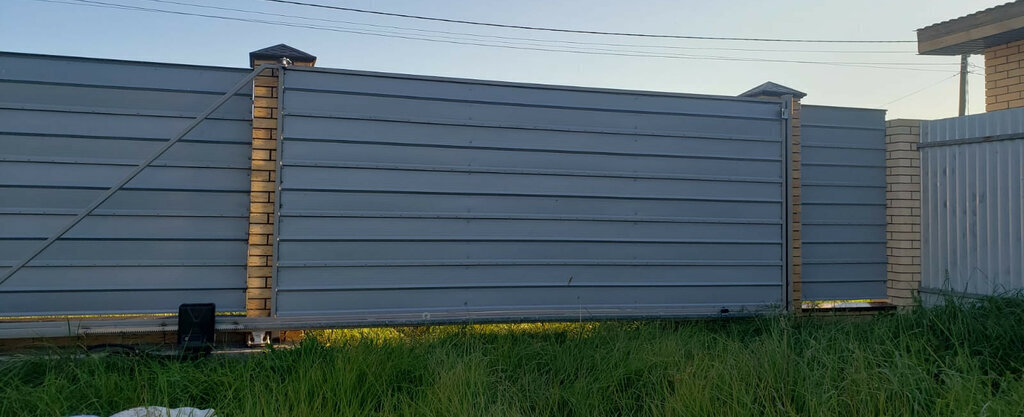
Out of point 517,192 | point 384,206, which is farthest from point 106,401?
point 517,192

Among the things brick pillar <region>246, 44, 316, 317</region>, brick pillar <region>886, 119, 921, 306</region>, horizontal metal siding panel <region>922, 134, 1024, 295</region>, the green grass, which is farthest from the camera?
brick pillar <region>886, 119, 921, 306</region>

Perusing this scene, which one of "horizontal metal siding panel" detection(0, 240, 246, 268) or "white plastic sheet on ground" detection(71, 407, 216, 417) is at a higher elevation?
"horizontal metal siding panel" detection(0, 240, 246, 268)

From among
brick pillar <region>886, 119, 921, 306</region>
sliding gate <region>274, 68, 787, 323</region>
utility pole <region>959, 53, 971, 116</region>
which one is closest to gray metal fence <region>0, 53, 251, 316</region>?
sliding gate <region>274, 68, 787, 323</region>

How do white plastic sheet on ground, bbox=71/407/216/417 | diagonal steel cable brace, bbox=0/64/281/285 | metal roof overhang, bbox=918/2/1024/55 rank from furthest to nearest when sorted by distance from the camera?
1. metal roof overhang, bbox=918/2/1024/55
2. diagonal steel cable brace, bbox=0/64/281/285
3. white plastic sheet on ground, bbox=71/407/216/417

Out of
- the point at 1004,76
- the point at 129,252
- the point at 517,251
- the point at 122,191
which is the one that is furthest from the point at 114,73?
the point at 1004,76

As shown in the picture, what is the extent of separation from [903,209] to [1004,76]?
15.5 feet

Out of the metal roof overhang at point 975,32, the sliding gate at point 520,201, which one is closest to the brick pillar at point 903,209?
the sliding gate at point 520,201

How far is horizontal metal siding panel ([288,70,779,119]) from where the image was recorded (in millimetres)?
5238

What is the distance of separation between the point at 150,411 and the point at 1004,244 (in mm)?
6683

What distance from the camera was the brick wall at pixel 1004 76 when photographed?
32.4 feet

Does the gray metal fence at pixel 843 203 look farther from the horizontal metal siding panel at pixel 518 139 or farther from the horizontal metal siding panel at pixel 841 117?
the horizontal metal siding panel at pixel 518 139

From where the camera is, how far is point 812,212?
682 centimetres

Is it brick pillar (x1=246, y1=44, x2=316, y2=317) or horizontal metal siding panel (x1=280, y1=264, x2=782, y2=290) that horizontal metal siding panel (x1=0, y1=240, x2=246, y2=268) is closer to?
brick pillar (x1=246, y1=44, x2=316, y2=317)

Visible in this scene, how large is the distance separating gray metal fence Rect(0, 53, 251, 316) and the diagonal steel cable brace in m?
0.08
